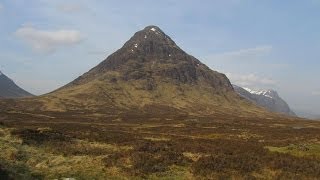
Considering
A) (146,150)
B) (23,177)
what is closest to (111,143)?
(146,150)

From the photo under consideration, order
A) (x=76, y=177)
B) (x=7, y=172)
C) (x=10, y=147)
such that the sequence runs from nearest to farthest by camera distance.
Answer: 1. (x=7, y=172)
2. (x=76, y=177)
3. (x=10, y=147)

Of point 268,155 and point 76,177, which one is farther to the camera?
point 268,155

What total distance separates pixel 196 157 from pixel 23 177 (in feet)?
49.0

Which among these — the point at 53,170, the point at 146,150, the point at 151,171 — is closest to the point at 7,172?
the point at 53,170

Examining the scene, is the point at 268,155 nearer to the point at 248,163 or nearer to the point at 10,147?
the point at 248,163

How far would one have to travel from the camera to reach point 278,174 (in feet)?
96.3

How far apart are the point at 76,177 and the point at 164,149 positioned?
43.2 feet

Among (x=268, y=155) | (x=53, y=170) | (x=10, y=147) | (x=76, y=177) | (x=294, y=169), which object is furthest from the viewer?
(x=268, y=155)

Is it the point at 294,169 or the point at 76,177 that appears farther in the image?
the point at 294,169

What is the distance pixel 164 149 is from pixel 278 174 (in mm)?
12127

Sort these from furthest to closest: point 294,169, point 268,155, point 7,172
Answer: point 268,155 → point 294,169 → point 7,172

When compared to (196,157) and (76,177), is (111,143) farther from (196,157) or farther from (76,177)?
(76,177)

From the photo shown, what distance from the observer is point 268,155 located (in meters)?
37.6

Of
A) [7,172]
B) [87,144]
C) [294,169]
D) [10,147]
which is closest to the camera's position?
[7,172]
